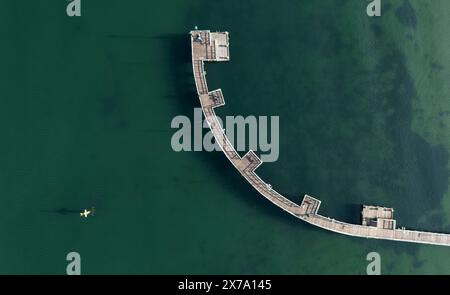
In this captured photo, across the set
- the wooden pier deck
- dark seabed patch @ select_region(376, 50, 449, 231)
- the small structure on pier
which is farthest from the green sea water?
the wooden pier deck

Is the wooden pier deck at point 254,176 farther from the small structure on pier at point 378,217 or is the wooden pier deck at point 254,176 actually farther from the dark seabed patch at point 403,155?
the dark seabed patch at point 403,155

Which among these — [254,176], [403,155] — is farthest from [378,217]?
[254,176]

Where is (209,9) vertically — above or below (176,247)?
above

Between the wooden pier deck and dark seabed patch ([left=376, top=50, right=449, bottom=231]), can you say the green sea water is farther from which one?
the wooden pier deck

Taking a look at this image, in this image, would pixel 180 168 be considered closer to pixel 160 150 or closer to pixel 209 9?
pixel 160 150
